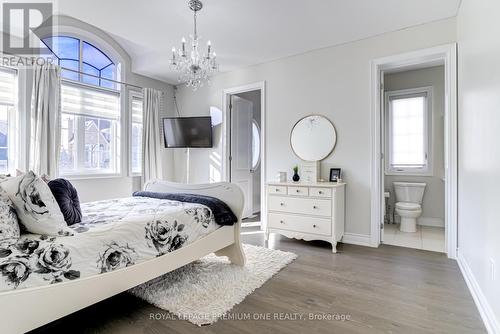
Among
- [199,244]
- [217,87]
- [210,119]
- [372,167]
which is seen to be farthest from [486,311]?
[217,87]

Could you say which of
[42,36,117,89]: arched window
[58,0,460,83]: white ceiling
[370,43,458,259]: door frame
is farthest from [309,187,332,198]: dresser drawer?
[42,36,117,89]: arched window

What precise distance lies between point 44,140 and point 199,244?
2649 mm

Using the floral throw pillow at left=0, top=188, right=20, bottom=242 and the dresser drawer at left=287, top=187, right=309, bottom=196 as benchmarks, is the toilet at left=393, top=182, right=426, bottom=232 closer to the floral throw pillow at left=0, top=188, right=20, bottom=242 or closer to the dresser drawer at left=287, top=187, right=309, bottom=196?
the dresser drawer at left=287, top=187, right=309, bottom=196

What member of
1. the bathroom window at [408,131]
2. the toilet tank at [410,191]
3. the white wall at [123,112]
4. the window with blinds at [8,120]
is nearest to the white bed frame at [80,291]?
the white wall at [123,112]

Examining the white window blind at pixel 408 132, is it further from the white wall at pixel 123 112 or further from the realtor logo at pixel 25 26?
the realtor logo at pixel 25 26

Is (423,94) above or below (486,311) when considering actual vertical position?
above

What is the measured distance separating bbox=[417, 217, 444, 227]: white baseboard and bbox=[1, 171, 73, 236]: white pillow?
4.93 metres

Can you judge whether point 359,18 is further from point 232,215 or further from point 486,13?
point 232,215

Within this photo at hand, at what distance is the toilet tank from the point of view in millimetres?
4297

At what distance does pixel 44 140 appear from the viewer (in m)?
3.33

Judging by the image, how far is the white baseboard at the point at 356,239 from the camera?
11.0 ft

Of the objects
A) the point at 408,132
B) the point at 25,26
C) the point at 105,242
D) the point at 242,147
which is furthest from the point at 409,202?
the point at 25,26

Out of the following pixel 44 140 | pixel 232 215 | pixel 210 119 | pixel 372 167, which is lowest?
pixel 232 215

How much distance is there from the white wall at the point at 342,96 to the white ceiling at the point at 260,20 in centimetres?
15
